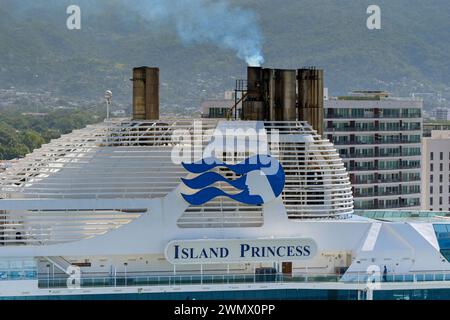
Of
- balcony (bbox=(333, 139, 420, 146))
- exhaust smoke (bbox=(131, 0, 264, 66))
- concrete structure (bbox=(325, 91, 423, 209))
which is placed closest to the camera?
concrete structure (bbox=(325, 91, 423, 209))

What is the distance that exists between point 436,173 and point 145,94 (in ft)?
140

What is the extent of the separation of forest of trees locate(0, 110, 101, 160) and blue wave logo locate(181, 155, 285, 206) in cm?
7844

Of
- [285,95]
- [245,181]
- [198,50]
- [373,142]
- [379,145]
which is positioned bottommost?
[245,181]

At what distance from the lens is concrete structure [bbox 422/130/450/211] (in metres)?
75.7

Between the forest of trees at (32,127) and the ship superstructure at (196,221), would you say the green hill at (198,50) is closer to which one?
the forest of trees at (32,127)

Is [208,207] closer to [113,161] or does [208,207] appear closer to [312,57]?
[113,161]

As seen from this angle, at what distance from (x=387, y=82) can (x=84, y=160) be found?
466 feet

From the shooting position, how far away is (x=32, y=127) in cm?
14062

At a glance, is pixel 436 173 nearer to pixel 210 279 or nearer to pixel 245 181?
pixel 245 181

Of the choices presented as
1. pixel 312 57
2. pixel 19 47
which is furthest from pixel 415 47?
pixel 19 47

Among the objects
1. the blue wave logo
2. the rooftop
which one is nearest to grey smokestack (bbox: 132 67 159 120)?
the blue wave logo

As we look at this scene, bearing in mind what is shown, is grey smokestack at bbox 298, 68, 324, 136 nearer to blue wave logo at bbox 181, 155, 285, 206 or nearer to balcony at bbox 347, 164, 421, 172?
blue wave logo at bbox 181, 155, 285, 206

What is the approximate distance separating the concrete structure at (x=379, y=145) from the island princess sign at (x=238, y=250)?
35842 millimetres

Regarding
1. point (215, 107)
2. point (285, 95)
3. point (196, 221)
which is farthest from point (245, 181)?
point (215, 107)
